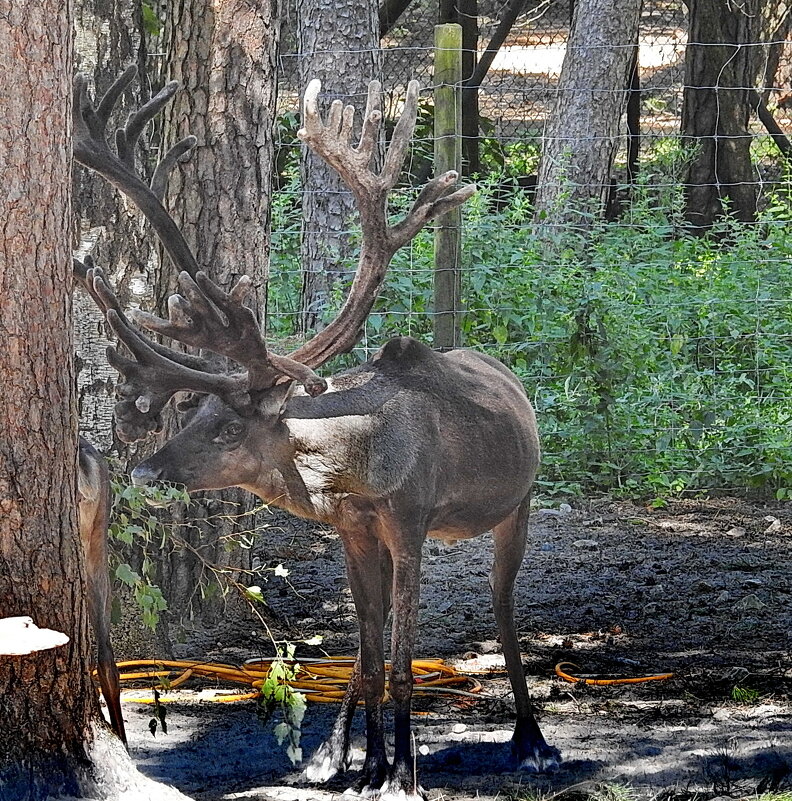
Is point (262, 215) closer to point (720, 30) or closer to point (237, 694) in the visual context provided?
point (237, 694)

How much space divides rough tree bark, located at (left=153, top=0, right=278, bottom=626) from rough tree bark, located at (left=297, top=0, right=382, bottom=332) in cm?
286

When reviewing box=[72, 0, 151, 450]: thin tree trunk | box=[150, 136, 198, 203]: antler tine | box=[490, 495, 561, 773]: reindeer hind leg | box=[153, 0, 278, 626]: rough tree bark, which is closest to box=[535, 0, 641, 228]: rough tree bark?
box=[153, 0, 278, 626]: rough tree bark

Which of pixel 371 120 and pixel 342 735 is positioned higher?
pixel 371 120

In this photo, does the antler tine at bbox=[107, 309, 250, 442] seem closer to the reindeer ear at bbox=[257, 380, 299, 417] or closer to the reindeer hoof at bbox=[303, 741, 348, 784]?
the reindeer ear at bbox=[257, 380, 299, 417]

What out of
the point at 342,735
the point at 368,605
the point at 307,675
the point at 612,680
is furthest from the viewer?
the point at 307,675

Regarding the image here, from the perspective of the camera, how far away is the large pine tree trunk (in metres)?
3.75

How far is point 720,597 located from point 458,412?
258 cm

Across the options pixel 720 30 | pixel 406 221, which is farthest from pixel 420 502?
pixel 720 30

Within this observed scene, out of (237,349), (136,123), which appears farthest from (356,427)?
(136,123)

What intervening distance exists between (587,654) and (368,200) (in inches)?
99.6

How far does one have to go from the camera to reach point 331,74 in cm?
981

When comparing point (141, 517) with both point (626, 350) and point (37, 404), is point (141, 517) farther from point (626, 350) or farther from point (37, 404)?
point (626, 350)

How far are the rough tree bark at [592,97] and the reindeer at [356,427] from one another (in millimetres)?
6847

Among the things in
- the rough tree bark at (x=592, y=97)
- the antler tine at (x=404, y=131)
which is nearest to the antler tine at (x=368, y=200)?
the antler tine at (x=404, y=131)
